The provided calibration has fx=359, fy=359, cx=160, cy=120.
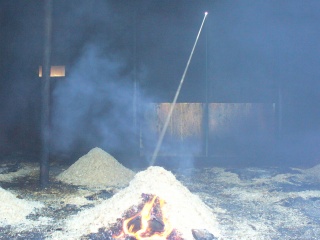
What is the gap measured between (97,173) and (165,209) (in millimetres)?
3442

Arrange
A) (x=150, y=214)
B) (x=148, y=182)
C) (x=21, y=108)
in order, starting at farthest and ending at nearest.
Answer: (x=21, y=108)
(x=148, y=182)
(x=150, y=214)

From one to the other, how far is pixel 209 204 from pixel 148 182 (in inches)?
60.4

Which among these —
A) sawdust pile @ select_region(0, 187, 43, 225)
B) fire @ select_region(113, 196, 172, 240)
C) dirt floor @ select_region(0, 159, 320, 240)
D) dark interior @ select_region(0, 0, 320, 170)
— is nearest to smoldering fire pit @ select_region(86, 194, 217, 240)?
fire @ select_region(113, 196, 172, 240)

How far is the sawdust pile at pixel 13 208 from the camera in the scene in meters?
5.76

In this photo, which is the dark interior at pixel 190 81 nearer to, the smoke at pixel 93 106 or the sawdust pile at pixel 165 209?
the smoke at pixel 93 106

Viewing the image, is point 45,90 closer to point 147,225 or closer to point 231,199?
point 147,225

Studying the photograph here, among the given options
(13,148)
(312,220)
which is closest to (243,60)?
(312,220)

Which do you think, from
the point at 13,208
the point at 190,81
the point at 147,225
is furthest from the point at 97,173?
the point at 190,81

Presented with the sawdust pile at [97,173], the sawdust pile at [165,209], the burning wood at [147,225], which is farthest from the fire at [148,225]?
the sawdust pile at [97,173]

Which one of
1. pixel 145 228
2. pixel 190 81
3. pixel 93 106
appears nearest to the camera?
pixel 145 228

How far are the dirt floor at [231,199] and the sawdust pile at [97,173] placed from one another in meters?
0.34

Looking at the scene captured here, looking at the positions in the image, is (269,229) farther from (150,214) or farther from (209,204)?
(150,214)

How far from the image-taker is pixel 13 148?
1238 centimetres

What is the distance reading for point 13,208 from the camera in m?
6.09
